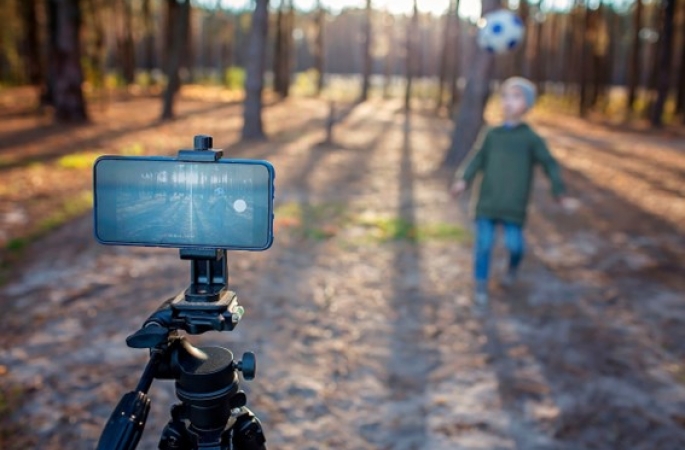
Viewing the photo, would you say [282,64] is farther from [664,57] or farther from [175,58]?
[664,57]

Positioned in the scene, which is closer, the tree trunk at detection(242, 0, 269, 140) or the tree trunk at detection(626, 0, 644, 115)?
the tree trunk at detection(242, 0, 269, 140)

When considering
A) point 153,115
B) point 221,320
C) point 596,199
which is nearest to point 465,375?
point 221,320

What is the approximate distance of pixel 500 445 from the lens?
3.20 m

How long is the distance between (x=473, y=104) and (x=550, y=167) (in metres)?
6.33

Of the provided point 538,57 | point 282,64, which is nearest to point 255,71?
point 282,64

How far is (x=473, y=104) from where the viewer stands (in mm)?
10922

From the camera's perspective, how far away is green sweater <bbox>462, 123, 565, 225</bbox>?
193 inches

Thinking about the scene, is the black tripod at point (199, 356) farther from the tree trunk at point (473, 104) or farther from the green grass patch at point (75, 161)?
the green grass patch at point (75, 161)

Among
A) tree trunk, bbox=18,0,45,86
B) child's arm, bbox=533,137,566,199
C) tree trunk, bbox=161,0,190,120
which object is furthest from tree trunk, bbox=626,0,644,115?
tree trunk, bbox=18,0,45,86

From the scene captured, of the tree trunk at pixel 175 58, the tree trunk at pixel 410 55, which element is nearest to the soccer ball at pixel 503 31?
the tree trunk at pixel 175 58

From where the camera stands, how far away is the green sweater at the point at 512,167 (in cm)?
491

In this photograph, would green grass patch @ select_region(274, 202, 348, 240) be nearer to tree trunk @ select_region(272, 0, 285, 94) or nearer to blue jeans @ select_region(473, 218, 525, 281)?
blue jeans @ select_region(473, 218, 525, 281)

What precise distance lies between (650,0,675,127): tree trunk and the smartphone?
22.3 m

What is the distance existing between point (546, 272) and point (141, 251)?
416cm
